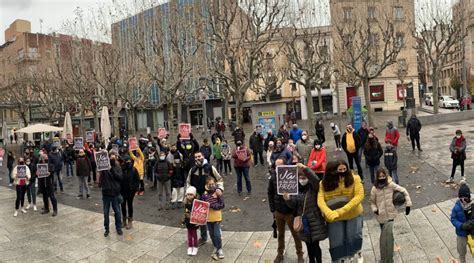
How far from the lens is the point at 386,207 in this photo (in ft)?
18.9

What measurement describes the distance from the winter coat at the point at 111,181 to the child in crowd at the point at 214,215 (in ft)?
7.58

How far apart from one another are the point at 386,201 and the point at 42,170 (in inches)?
338

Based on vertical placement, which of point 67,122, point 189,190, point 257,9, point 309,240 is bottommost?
point 309,240

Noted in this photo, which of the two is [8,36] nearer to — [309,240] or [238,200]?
[238,200]

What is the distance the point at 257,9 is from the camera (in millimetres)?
18109

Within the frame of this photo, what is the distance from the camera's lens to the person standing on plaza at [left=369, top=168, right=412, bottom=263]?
5.64 metres

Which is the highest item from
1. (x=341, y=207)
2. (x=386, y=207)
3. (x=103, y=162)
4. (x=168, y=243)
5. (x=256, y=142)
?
(x=103, y=162)

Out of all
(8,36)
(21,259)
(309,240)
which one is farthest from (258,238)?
(8,36)

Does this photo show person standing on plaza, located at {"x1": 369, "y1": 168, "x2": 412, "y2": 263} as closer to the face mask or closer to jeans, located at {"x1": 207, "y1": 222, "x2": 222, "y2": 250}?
the face mask

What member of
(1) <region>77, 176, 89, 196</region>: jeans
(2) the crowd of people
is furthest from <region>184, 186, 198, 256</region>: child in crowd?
(1) <region>77, 176, 89, 196</region>: jeans

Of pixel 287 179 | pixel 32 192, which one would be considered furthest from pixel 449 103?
Answer: pixel 287 179

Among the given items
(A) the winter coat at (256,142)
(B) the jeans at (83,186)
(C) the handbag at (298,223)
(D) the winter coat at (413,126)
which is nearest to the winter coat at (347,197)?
(C) the handbag at (298,223)

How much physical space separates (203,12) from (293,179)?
17209 millimetres

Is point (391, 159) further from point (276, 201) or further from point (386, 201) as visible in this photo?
point (276, 201)
